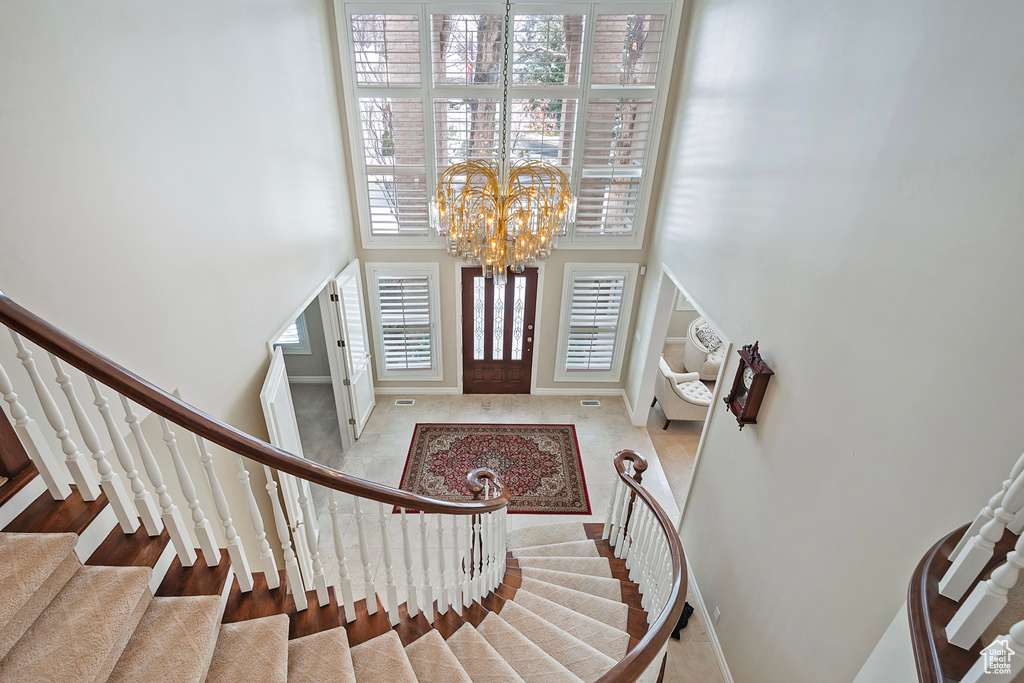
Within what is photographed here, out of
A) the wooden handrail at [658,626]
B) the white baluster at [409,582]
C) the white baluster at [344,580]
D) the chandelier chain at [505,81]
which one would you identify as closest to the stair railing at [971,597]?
the wooden handrail at [658,626]

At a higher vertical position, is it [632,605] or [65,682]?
[65,682]

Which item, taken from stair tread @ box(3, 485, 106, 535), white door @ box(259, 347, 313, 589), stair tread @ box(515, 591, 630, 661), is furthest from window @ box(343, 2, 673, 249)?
stair tread @ box(3, 485, 106, 535)

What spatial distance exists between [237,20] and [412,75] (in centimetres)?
208

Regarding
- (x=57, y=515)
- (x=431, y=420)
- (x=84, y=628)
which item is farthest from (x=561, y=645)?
(x=431, y=420)

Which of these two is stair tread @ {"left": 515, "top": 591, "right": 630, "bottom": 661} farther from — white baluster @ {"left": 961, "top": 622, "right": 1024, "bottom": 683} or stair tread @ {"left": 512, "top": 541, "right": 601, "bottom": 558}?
white baluster @ {"left": 961, "top": 622, "right": 1024, "bottom": 683}

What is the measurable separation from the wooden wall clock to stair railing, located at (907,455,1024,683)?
1.62m

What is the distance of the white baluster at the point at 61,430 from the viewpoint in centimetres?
136

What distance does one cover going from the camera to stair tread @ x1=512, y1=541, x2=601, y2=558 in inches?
143

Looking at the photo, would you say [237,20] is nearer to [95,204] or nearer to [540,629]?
[95,204]

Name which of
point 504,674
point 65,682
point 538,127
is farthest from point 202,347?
point 538,127

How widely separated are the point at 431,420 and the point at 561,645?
3.80 metres

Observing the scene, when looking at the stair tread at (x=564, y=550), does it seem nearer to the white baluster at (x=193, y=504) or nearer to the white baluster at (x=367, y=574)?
the white baluster at (x=367, y=574)

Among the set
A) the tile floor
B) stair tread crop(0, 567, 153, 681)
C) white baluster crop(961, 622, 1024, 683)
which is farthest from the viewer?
the tile floor

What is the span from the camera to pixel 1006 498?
1061 millimetres
